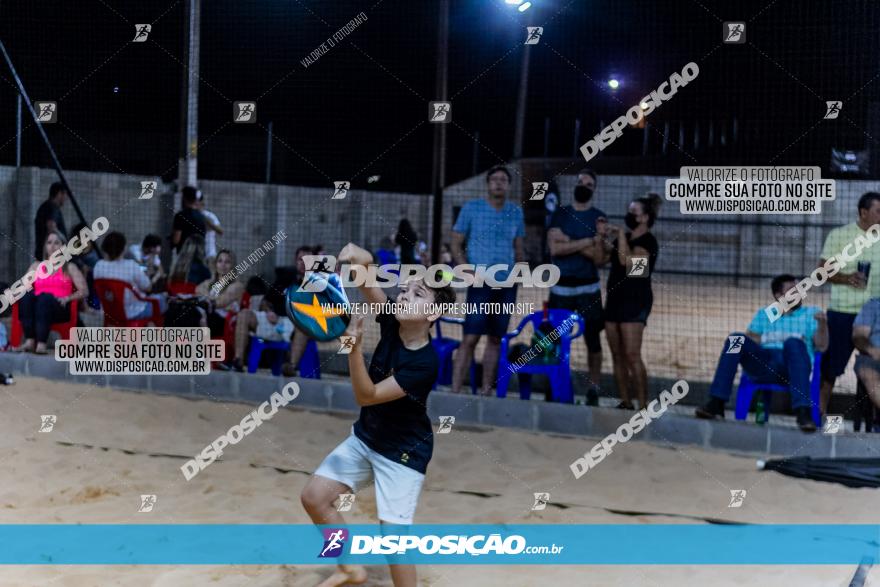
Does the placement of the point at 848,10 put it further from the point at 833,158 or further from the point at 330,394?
the point at 833,158

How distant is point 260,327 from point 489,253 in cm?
195

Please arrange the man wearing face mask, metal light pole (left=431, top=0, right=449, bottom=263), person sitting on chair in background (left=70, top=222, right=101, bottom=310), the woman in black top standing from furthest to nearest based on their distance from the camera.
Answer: person sitting on chair in background (left=70, top=222, right=101, bottom=310) → metal light pole (left=431, top=0, right=449, bottom=263) → the man wearing face mask → the woman in black top standing

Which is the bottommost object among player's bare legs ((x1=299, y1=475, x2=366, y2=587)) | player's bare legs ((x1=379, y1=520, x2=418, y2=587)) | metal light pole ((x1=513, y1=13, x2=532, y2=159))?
player's bare legs ((x1=379, y1=520, x2=418, y2=587))

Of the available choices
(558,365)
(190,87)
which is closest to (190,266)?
(190,87)

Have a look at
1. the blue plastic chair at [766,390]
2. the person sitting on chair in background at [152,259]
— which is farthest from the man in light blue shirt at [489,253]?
the person sitting on chair in background at [152,259]

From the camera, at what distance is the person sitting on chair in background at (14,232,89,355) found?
8391mm

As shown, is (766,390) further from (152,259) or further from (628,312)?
(152,259)

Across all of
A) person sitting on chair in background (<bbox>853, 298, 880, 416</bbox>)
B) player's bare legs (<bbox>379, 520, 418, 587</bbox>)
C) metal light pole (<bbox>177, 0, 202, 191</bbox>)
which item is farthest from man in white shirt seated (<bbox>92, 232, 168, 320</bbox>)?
person sitting on chair in background (<bbox>853, 298, 880, 416</bbox>)

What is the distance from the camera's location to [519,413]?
7.18 meters

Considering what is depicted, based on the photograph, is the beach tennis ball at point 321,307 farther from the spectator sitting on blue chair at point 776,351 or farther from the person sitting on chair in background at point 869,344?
the person sitting on chair in background at point 869,344

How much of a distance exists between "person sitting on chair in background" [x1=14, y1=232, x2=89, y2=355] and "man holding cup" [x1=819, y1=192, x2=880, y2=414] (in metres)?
5.87

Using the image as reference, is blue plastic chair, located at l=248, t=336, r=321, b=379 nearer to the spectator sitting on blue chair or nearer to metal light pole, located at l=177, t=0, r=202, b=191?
metal light pole, located at l=177, t=0, r=202, b=191

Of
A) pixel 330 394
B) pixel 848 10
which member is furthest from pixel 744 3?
pixel 330 394

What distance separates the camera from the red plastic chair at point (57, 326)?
8.44 m
